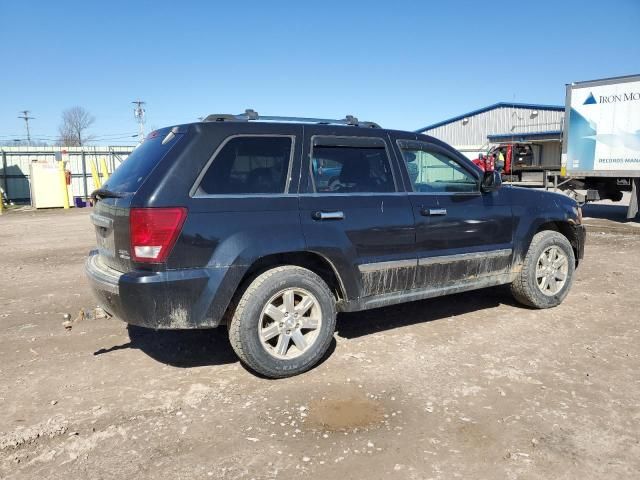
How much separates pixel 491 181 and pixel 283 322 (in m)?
2.43

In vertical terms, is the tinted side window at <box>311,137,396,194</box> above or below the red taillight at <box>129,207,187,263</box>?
above

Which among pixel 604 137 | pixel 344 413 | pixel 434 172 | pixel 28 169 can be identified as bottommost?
pixel 344 413

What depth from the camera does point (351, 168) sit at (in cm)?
423

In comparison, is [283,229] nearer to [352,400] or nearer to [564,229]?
[352,400]

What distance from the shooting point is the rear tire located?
5.23m

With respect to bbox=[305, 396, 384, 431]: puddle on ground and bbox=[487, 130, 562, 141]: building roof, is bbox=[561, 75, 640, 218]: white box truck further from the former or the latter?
bbox=[487, 130, 562, 141]: building roof

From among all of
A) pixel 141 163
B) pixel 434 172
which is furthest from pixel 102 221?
pixel 434 172

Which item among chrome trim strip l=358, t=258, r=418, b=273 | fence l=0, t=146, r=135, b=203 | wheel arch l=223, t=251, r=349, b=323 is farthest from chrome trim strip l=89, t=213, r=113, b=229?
fence l=0, t=146, r=135, b=203

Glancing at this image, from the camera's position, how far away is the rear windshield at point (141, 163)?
3.59 m

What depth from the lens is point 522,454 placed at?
2.81 m

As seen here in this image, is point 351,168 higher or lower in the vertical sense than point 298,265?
higher

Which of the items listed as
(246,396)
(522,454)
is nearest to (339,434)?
(246,396)

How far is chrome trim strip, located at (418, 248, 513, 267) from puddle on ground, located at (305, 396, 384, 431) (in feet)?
4.69

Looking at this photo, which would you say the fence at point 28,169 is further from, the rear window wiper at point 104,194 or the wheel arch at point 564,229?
the wheel arch at point 564,229
